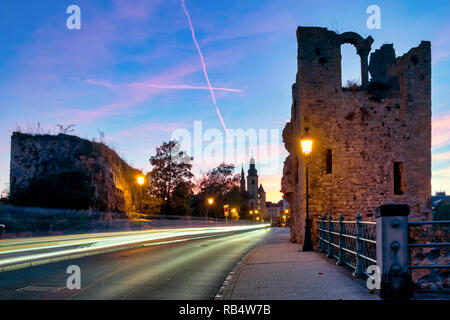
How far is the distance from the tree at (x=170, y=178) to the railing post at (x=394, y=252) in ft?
144

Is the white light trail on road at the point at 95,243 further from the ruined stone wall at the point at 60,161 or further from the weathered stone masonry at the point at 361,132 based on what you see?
the weathered stone masonry at the point at 361,132

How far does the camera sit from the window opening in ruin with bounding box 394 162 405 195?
834 inches

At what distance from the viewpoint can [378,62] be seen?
25.9m

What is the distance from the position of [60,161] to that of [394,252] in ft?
91.2

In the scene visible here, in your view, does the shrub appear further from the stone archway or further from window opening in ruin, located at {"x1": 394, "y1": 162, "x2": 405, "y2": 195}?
window opening in ruin, located at {"x1": 394, "y1": 162, "x2": 405, "y2": 195}

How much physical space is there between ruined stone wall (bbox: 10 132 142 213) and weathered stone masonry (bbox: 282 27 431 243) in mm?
16842

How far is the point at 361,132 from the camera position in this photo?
20938 millimetres

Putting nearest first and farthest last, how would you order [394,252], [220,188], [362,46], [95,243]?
1. [394,252]
2. [95,243]
3. [362,46]
4. [220,188]

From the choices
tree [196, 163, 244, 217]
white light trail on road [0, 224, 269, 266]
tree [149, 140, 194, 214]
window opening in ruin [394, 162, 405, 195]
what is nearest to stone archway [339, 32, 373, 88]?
window opening in ruin [394, 162, 405, 195]

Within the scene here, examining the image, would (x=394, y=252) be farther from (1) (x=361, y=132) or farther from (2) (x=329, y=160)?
(1) (x=361, y=132)

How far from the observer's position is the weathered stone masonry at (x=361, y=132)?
20484 mm

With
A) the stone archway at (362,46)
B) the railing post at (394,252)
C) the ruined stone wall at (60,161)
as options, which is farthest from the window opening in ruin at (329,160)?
the ruined stone wall at (60,161)

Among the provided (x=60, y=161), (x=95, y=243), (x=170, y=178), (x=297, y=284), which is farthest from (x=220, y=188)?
(x=297, y=284)
